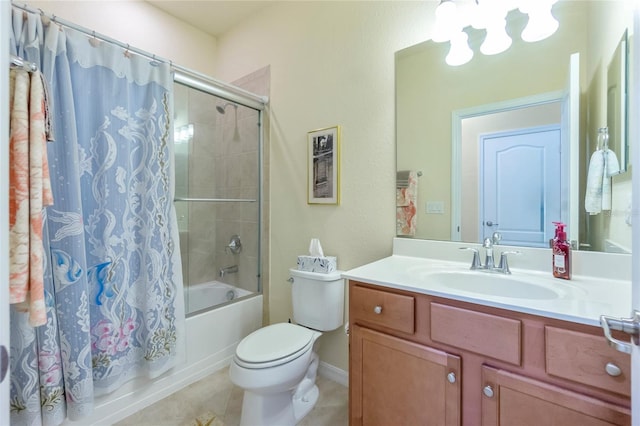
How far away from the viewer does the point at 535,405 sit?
84 cm

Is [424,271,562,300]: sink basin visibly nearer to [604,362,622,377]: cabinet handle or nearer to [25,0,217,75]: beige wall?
[604,362,622,377]: cabinet handle

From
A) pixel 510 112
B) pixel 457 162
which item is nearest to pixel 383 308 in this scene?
pixel 457 162

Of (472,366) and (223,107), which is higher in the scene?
(223,107)

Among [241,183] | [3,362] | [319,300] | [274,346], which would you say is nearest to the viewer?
[3,362]

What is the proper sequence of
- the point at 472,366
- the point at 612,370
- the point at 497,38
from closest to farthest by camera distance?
the point at 612,370, the point at 472,366, the point at 497,38

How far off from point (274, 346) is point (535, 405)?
1.05m

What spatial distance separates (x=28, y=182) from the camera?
835 mm

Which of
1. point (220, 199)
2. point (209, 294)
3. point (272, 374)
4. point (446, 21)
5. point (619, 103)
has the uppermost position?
point (446, 21)

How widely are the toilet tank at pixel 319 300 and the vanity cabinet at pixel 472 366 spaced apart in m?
0.50

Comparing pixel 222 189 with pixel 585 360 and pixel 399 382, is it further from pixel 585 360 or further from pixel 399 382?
pixel 585 360

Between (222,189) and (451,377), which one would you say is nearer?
(451,377)

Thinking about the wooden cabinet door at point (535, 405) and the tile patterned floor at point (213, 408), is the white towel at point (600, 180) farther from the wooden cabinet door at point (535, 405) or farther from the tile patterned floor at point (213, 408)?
the tile patterned floor at point (213, 408)

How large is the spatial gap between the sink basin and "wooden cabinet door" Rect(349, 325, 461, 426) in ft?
0.92

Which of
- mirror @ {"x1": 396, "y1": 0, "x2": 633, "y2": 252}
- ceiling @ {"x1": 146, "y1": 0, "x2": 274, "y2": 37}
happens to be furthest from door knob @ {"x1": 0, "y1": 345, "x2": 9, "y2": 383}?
ceiling @ {"x1": 146, "y1": 0, "x2": 274, "y2": 37}
